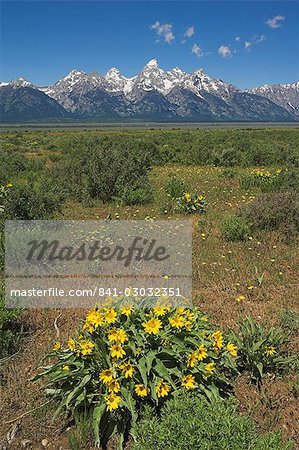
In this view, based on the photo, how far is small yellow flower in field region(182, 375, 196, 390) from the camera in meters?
2.90

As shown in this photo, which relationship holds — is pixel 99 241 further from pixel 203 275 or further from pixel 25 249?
pixel 203 275

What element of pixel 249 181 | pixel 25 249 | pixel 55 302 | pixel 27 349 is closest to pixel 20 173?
pixel 249 181

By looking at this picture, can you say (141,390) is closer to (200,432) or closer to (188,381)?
(188,381)

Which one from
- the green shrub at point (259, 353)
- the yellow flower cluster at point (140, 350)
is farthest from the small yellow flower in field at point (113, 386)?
the green shrub at point (259, 353)

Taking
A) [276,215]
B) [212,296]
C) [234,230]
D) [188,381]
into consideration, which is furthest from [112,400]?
[276,215]

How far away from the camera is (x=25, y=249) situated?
604 centimetres

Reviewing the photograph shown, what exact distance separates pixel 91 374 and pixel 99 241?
13.6 feet

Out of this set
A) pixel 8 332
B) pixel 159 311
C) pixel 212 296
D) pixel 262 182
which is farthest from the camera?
pixel 262 182

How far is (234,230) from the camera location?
24.2 feet

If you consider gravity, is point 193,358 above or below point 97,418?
above

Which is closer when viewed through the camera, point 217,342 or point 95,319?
point 95,319

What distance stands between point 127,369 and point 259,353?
4.75ft

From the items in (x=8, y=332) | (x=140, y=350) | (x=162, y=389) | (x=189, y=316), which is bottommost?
(x=8, y=332)

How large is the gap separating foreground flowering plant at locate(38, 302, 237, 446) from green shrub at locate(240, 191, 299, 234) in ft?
16.5
